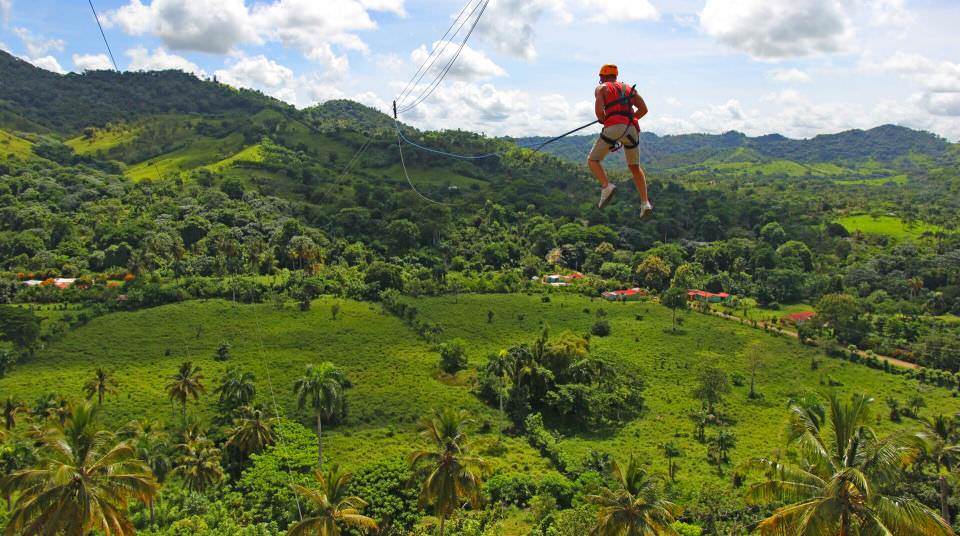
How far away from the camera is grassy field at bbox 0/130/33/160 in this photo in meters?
109

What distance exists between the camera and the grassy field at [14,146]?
10900 cm

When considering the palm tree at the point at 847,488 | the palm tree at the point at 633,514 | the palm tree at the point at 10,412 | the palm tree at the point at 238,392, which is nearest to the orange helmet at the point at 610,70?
the palm tree at the point at 847,488

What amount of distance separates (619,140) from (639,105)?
21.6 inches

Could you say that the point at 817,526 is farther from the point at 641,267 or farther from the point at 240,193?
the point at 240,193

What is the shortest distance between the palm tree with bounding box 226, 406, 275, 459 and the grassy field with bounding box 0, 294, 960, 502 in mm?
3989

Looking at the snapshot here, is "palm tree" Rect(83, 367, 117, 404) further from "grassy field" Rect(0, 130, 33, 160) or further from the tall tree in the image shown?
"grassy field" Rect(0, 130, 33, 160)

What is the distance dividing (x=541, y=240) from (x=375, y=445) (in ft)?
197

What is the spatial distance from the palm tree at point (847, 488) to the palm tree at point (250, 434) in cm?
2352

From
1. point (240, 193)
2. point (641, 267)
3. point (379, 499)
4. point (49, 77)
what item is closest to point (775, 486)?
point (379, 499)

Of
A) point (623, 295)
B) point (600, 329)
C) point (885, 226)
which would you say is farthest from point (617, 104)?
point (885, 226)

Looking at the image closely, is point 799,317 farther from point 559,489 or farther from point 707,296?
point 559,489

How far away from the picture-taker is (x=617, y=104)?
7750 millimetres

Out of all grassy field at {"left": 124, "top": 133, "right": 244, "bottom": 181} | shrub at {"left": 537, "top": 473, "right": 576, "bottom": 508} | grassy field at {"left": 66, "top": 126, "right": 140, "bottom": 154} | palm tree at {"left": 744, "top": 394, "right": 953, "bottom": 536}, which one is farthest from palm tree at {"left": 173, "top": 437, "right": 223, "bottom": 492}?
grassy field at {"left": 66, "top": 126, "right": 140, "bottom": 154}

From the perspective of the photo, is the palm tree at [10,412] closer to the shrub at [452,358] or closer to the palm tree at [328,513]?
the palm tree at [328,513]
